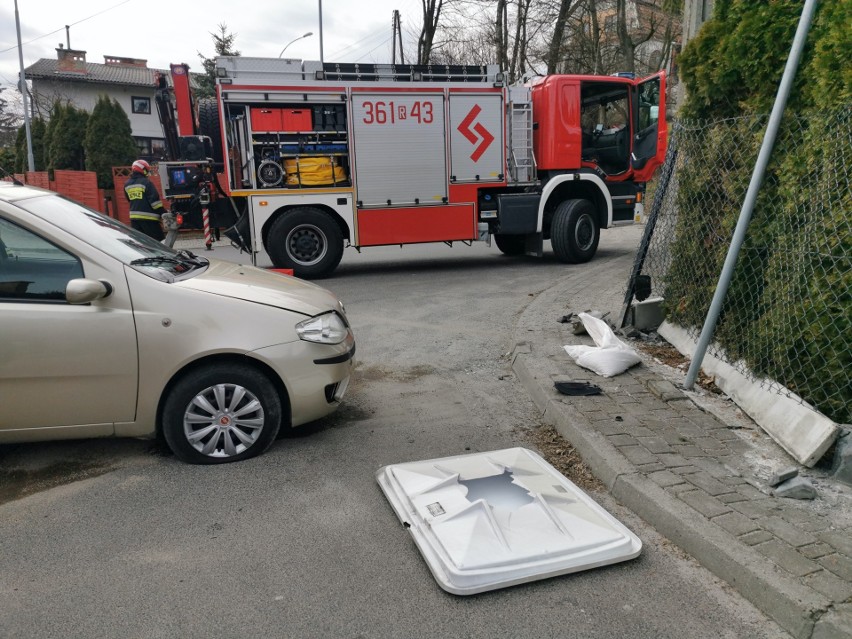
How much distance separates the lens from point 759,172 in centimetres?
446

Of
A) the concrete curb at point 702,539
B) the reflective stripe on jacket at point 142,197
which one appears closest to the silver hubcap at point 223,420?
the concrete curb at point 702,539

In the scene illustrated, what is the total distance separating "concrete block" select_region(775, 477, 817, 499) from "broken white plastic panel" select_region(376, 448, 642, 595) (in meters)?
0.90

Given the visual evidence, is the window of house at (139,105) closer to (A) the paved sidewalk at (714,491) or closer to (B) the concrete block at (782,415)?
(A) the paved sidewalk at (714,491)

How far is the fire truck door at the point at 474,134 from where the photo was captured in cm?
1125

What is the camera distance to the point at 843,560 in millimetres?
2859

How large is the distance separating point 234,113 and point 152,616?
28.9 ft

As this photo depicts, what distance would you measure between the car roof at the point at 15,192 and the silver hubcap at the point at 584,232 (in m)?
9.04

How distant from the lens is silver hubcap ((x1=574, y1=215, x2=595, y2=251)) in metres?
11.9

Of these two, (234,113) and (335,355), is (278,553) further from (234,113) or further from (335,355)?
(234,113)

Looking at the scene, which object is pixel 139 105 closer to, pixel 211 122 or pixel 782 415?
pixel 211 122

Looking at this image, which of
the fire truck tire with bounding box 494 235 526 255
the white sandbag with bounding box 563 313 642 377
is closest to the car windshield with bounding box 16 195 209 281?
the white sandbag with bounding box 563 313 642 377

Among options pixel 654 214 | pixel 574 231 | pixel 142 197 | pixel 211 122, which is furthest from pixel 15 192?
pixel 574 231

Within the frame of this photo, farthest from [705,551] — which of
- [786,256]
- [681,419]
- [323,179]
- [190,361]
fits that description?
[323,179]

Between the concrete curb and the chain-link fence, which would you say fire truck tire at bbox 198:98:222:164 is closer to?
the chain-link fence
